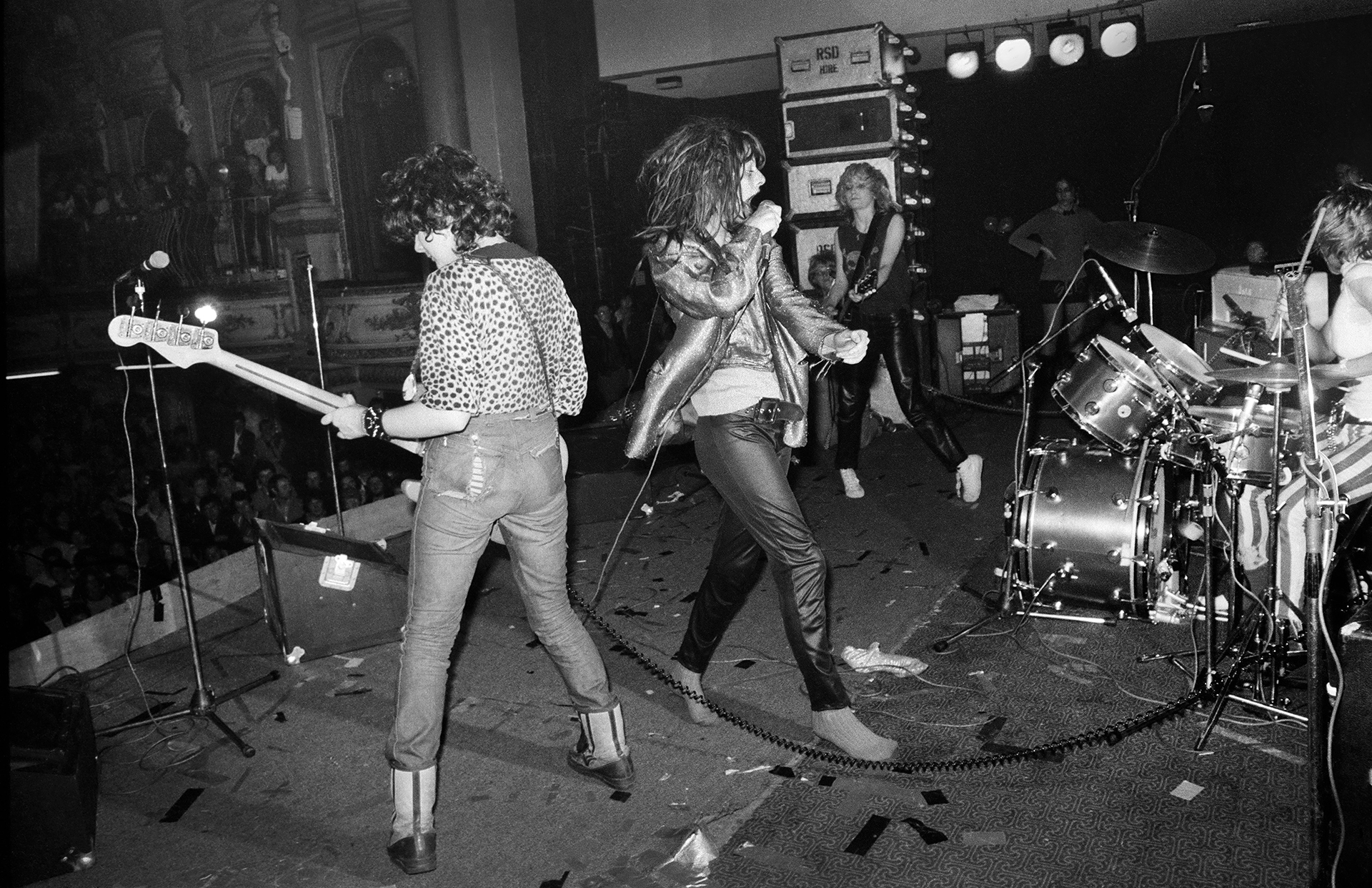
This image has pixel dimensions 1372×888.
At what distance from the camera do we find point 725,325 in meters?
3.14

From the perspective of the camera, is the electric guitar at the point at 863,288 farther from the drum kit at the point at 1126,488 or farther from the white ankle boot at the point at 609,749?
the white ankle boot at the point at 609,749

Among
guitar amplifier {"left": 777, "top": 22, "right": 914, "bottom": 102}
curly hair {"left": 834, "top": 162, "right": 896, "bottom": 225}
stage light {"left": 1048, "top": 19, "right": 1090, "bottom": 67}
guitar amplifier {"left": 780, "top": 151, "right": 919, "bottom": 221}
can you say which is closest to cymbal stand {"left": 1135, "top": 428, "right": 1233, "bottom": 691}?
curly hair {"left": 834, "top": 162, "right": 896, "bottom": 225}

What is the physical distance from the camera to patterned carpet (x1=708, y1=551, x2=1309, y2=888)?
2.69 m

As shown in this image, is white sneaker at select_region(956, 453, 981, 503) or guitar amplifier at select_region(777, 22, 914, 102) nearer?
white sneaker at select_region(956, 453, 981, 503)

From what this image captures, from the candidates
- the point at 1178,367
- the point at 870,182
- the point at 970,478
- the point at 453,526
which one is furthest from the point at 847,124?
the point at 453,526

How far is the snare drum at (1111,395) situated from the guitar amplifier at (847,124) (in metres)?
5.04

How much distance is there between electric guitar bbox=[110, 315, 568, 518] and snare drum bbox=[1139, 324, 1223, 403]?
208cm

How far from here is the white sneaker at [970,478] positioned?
19.8 feet

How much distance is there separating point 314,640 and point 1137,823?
308 cm

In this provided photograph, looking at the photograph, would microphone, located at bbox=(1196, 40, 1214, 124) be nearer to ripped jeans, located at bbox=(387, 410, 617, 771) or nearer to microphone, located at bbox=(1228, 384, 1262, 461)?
microphone, located at bbox=(1228, 384, 1262, 461)

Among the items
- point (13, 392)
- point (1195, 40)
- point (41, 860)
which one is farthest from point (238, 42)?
point (1195, 40)

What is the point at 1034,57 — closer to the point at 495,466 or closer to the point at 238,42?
the point at 238,42

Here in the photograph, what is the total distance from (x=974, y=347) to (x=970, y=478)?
4.31 metres

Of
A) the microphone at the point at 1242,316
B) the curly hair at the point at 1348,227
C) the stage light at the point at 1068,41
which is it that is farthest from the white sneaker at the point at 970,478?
the stage light at the point at 1068,41
